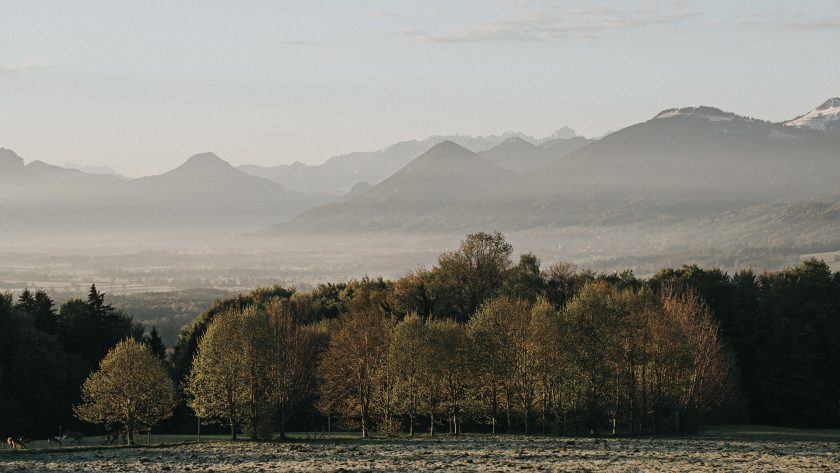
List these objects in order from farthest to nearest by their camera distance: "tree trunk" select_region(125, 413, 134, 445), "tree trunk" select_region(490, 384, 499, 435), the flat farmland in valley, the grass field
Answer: "tree trunk" select_region(490, 384, 499, 435) → "tree trunk" select_region(125, 413, 134, 445) → the grass field → the flat farmland in valley

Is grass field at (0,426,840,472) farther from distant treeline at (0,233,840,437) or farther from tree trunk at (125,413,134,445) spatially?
distant treeline at (0,233,840,437)

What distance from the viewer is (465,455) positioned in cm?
5931

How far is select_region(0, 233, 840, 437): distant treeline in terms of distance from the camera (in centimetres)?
8112

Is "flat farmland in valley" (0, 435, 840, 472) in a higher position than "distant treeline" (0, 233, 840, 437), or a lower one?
lower

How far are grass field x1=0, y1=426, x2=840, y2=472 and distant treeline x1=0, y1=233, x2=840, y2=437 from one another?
8.76 meters

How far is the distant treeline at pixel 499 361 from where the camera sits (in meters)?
81.1

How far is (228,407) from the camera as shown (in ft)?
261

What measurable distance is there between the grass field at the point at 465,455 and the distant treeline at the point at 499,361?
345 inches

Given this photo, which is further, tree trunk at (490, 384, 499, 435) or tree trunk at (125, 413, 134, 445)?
tree trunk at (490, 384, 499, 435)

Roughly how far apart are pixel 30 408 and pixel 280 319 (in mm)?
28726

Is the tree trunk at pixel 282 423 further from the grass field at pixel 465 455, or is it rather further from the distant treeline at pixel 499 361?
the grass field at pixel 465 455

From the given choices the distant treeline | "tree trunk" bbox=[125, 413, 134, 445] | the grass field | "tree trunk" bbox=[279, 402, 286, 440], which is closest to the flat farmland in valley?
the grass field

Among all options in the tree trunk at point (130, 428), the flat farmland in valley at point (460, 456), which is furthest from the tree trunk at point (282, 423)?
the tree trunk at point (130, 428)

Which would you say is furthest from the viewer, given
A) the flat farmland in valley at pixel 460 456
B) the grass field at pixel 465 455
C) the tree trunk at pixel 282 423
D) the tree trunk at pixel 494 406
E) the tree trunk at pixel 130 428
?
the tree trunk at pixel 494 406
